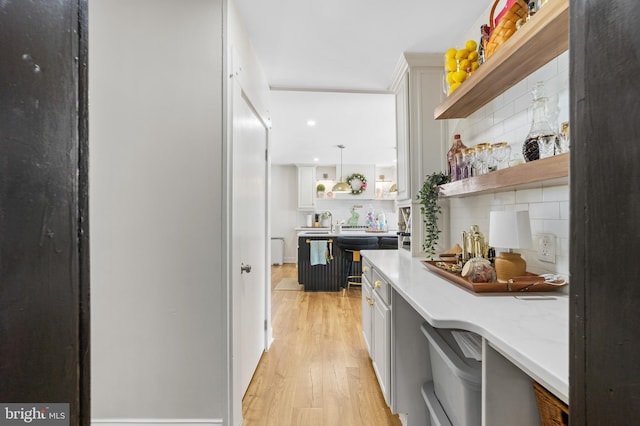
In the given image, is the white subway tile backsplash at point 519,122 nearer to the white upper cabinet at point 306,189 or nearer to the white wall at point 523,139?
the white wall at point 523,139

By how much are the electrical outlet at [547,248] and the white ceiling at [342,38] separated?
1417 millimetres

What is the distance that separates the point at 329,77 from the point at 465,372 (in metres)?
2.38

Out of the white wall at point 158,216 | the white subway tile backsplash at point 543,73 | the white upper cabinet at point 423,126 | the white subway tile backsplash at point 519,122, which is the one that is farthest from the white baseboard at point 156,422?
the white subway tile backsplash at point 543,73

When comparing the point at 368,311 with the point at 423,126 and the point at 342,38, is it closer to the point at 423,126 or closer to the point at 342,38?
the point at 423,126

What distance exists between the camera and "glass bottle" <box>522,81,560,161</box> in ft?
3.65

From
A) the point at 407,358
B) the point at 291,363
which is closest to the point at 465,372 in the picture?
the point at 407,358

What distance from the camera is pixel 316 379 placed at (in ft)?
6.65

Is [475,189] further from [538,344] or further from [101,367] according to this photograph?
[101,367]

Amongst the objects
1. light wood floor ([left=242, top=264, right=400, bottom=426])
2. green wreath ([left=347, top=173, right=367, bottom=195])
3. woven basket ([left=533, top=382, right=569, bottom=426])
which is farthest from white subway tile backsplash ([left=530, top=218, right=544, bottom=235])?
green wreath ([left=347, top=173, right=367, bottom=195])

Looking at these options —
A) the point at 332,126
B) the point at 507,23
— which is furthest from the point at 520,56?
the point at 332,126

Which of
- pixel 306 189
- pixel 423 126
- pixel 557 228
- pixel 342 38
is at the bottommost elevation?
pixel 557 228

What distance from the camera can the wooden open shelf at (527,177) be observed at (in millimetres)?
954

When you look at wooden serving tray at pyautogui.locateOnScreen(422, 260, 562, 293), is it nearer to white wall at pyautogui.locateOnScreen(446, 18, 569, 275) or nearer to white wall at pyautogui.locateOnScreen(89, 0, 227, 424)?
white wall at pyautogui.locateOnScreen(446, 18, 569, 275)

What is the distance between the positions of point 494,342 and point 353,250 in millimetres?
3460
